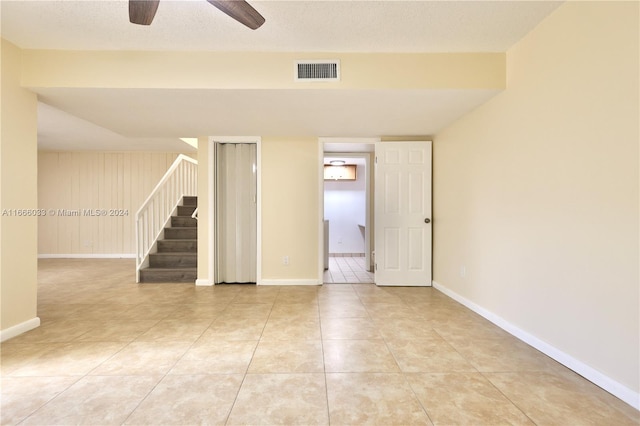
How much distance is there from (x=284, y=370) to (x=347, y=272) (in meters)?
3.57

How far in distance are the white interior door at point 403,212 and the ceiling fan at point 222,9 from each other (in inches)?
112

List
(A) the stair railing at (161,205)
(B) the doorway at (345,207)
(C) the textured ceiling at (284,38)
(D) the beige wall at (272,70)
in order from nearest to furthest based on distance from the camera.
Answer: (C) the textured ceiling at (284,38) < (D) the beige wall at (272,70) < (A) the stair railing at (161,205) < (B) the doorway at (345,207)

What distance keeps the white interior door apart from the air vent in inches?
72.0

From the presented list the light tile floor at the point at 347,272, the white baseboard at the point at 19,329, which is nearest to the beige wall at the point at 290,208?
the light tile floor at the point at 347,272

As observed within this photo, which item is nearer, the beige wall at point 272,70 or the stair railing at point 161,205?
the beige wall at point 272,70

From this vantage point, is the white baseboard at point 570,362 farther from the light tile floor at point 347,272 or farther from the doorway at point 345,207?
the doorway at point 345,207

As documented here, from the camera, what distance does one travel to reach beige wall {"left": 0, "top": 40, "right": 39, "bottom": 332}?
96.6 inches

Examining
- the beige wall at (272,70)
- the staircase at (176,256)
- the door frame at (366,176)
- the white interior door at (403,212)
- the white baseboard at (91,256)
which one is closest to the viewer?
the beige wall at (272,70)

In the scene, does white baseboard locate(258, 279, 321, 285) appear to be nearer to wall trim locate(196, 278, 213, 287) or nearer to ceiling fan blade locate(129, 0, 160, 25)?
wall trim locate(196, 278, 213, 287)

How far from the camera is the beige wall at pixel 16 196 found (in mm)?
2453

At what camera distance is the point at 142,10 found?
5.46ft

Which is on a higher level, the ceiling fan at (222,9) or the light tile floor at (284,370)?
the ceiling fan at (222,9)

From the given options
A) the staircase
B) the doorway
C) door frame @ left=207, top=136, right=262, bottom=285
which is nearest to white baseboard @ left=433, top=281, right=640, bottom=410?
door frame @ left=207, top=136, right=262, bottom=285

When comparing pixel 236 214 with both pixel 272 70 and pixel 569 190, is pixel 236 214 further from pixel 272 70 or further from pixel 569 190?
pixel 569 190
